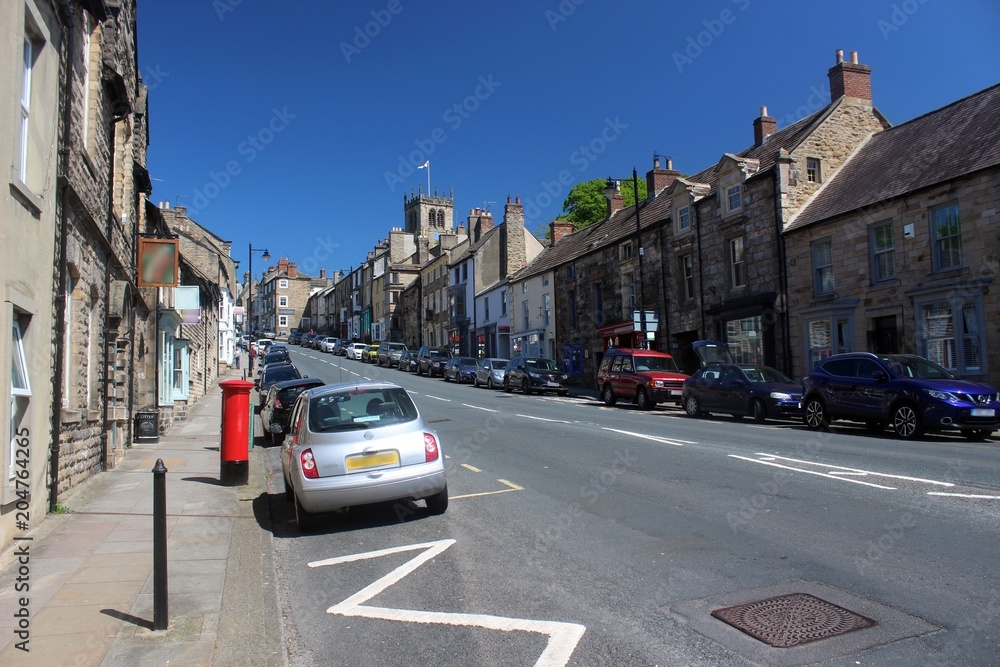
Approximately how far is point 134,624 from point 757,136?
2940 cm

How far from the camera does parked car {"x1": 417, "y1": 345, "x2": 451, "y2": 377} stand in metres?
44.7

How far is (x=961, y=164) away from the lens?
18.8 m

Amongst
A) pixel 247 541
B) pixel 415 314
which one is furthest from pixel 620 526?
pixel 415 314

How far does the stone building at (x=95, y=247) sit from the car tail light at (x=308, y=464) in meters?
2.85

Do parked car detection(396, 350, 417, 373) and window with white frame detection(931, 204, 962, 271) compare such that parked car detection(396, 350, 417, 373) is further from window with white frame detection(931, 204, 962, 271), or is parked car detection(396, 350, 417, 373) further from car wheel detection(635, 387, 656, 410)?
window with white frame detection(931, 204, 962, 271)

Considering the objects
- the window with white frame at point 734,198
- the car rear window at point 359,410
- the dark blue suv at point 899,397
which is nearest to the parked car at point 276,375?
the car rear window at point 359,410

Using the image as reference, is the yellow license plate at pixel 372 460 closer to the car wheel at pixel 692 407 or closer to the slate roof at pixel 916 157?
the car wheel at pixel 692 407

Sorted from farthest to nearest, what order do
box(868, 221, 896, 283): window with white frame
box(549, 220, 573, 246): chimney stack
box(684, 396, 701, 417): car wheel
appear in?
box(549, 220, 573, 246): chimney stack < box(868, 221, 896, 283): window with white frame < box(684, 396, 701, 417): car wheel

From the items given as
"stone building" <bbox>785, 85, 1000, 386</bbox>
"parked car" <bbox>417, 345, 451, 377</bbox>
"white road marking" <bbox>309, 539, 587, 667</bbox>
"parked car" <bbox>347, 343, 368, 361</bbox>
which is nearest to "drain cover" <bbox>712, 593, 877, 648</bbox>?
"white road marking" <bbox>309, 539, 587, 667</bbox>

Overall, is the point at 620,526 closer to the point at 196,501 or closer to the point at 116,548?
the point at 116,548

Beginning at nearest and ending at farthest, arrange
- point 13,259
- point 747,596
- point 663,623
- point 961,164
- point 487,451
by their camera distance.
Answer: point 663,623, point 747,596, point 13,259, point 487,451, point 961,164

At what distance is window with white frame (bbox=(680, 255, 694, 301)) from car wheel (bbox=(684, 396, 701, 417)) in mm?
9634

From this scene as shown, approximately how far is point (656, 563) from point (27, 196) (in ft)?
21.7

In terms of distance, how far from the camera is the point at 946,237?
18.8m
